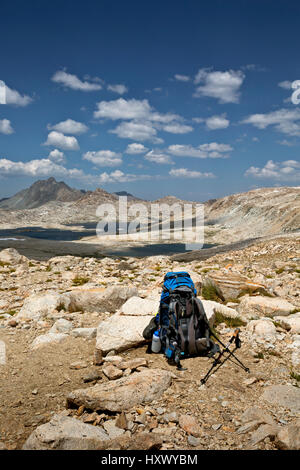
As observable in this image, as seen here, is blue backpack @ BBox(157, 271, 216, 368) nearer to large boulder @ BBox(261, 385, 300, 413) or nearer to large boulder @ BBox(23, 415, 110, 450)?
large boulder @ BBox(261, 385, 300, 413)

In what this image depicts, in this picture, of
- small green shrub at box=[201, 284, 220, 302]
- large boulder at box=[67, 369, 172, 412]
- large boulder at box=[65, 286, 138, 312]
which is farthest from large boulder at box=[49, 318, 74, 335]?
small green shrub at box=[201, 284, 220, 302]

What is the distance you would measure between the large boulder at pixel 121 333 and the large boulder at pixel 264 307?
12.7 ft

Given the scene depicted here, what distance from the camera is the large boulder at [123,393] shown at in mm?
4387

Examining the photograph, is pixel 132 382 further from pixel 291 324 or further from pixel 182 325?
pixel 291 324

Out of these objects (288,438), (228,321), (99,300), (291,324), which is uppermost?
(99,300)

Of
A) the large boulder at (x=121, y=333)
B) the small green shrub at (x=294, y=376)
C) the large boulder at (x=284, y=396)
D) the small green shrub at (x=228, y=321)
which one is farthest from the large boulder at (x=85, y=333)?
the small green shrub at (x=294, y=376)

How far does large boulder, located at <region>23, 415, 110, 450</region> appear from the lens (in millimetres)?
3465

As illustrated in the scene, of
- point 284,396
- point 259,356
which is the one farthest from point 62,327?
point 284,396

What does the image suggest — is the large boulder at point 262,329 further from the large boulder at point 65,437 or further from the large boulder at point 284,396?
the large boulder at point 65,437

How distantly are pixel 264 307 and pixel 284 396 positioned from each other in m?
4.63

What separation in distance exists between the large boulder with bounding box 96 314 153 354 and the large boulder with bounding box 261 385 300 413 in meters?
2.87

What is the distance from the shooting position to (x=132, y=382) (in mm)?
4824

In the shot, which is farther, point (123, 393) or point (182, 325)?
point (182, 325)

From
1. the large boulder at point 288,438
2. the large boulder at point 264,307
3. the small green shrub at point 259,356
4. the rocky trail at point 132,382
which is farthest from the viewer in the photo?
the large boulder at point 264,307
